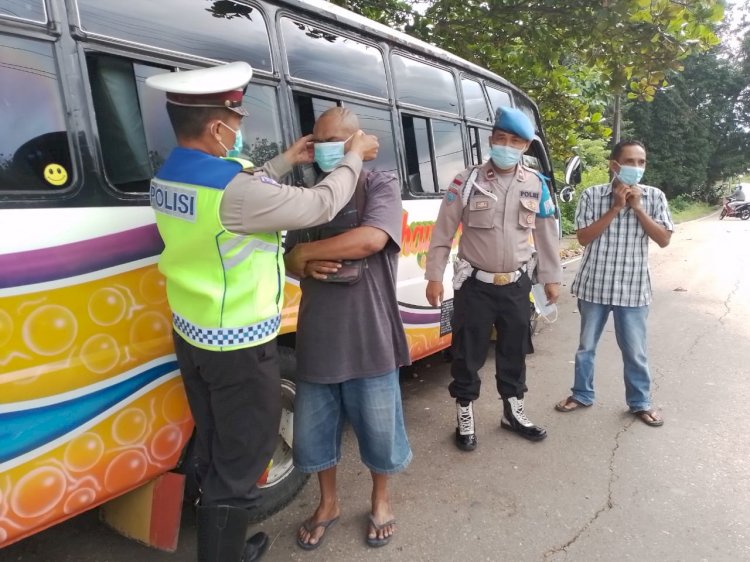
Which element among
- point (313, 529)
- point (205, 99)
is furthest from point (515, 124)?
point (313, 529)

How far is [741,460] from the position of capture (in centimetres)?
315

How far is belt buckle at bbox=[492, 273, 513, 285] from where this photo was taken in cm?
307

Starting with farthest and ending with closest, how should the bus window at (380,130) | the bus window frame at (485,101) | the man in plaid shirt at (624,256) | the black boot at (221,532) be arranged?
the bus window frame at (485,101) → the man in plaid shirt at (624,256) → the bus window at (380,130) → the black boot at (221,532)

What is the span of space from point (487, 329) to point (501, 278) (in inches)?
13.0

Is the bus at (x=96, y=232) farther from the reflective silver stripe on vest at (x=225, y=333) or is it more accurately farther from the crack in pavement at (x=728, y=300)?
the crack in pavement at (x=728, y=300)

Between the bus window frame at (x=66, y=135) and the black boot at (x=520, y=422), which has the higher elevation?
the bus window frame at (x=66, y=135)

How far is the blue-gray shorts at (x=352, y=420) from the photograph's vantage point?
2334 mm

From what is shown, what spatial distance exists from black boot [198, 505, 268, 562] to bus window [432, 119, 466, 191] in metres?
2.74

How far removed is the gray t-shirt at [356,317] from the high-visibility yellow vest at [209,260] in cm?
37

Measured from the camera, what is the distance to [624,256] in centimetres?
347

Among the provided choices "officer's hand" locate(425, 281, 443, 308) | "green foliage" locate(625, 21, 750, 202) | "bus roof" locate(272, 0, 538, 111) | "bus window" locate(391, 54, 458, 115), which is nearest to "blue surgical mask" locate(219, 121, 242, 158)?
"bus roof" locate(272, 0, 538, 111)

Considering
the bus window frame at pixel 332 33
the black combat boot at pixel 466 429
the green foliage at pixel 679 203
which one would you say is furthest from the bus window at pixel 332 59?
the green foliage at pixel 679 203

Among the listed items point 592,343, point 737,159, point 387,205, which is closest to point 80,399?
point 387,205

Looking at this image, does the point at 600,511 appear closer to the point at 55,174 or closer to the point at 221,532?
the point at 221,532
